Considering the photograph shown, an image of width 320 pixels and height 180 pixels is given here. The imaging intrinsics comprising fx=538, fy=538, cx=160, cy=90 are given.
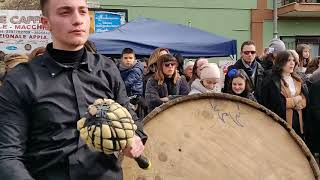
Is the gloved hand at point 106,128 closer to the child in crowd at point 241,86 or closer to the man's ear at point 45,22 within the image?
the man's ear at point 45,22

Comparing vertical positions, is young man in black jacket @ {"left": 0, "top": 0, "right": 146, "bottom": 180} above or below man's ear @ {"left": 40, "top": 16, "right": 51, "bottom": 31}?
below

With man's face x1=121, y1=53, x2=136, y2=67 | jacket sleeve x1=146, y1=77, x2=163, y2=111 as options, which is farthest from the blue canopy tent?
jacket sleeve x1=146, y1=77, x2=163, y2=111

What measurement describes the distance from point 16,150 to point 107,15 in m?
10.7

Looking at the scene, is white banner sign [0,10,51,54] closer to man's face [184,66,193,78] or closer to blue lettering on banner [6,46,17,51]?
blue lettering on banner [6,46,17,51]

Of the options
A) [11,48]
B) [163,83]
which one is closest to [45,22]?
[163,83]

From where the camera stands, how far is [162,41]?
33.2 ft

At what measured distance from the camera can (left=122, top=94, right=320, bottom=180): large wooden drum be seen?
306 centimetres

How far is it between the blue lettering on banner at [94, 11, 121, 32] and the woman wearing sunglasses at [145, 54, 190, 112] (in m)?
6.10

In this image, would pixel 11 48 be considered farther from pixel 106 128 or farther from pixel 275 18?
pixel 275 18

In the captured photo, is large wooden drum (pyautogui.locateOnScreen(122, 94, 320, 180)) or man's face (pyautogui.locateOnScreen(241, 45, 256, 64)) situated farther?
man's face (pyautogui.locateOnScreen(241, 45, 256, 64))

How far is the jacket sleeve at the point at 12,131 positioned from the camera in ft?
6.03

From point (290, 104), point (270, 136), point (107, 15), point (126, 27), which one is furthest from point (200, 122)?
point (107, 15)

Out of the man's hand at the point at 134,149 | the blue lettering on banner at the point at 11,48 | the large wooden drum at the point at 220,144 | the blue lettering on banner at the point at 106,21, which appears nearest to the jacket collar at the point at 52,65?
the man's hand at the point at 134,149

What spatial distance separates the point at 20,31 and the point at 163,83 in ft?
22.4
